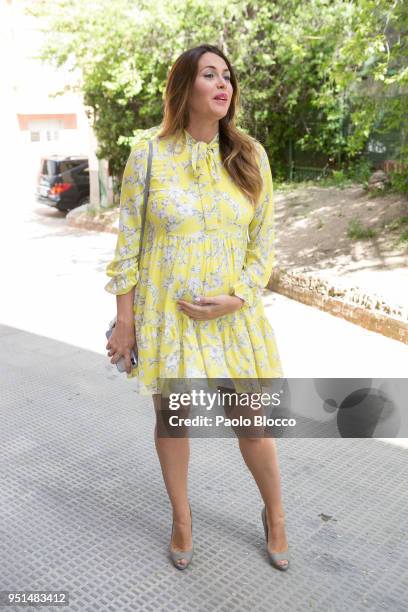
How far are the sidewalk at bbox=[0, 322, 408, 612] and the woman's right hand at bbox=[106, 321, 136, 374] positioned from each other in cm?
82

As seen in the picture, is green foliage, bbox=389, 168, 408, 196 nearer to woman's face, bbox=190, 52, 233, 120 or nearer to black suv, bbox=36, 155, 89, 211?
woman's face, bbox=190, 52, 233, 120

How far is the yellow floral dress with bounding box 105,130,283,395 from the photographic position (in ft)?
7.80

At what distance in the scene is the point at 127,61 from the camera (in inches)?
486

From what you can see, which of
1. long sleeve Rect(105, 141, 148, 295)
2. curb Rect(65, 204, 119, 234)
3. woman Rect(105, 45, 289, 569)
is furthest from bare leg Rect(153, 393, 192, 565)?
curb Rect(65, 204, 119, 234)

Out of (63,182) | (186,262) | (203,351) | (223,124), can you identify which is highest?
(223,124)

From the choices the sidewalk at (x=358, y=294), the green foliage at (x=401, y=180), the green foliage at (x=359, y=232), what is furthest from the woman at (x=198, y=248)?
the green foliage at (x=401, y=180)

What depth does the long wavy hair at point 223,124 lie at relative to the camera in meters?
2.38

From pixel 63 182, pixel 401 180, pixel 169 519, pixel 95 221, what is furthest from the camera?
pixel 63 182

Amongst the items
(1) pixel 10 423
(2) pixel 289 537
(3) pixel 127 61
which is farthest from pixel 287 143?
(2) pixel 289 537

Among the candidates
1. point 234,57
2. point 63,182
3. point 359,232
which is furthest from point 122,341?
point 63,182

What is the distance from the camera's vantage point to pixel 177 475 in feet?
8.56

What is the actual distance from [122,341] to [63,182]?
602 inches

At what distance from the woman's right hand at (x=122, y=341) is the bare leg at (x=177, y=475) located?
7.5 inches

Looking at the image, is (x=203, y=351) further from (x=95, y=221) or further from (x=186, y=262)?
(x=95, y=221)
